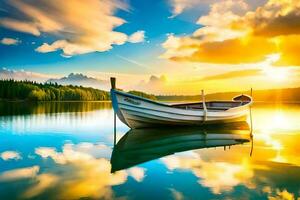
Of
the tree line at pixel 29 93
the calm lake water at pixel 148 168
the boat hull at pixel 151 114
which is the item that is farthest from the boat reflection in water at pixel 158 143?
the tree line at pixel 29 93

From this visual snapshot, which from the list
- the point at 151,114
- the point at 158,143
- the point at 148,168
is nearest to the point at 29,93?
the point at 151,114

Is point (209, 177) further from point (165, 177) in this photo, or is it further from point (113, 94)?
point (113, 94)

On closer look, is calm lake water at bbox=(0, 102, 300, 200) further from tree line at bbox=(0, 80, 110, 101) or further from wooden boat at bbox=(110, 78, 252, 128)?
tree line at bbox=(0, 80, 110, 101)

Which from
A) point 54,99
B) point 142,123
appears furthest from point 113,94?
point 54,99

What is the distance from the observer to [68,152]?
43.7 feet

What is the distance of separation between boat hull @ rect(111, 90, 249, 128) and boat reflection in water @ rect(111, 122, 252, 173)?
0.58 m

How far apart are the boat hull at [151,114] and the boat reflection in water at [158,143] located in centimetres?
58

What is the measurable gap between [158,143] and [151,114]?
4.29m

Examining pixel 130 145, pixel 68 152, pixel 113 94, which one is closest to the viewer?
pixel 68 152

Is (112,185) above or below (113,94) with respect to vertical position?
below

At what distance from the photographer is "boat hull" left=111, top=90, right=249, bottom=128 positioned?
756 inches

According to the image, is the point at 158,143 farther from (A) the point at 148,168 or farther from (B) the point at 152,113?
(A) the point at 148,168

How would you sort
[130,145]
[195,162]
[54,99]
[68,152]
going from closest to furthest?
[195,162] → [68,152] → [130,145] → [54,99]

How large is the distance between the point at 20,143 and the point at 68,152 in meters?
3.88
